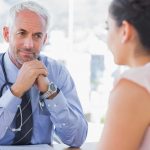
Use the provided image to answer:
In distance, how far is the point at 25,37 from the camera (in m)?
1.86

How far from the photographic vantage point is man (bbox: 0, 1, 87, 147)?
1720mm

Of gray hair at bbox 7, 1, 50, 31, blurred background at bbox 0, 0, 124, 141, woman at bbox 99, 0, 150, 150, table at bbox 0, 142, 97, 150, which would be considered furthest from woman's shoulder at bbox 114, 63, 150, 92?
blurred background at bbox 0, 0, 124, 141

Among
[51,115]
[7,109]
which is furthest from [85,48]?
[7,109]

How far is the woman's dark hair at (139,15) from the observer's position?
96cm

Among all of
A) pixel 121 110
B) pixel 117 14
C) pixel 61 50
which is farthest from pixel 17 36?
pixel 61 50

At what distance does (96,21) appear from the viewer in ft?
13.5

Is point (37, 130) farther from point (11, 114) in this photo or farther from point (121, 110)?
point (121, 110)

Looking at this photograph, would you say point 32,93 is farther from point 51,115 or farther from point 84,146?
point 84,146

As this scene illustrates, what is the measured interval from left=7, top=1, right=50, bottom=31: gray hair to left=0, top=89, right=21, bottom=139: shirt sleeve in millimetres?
441

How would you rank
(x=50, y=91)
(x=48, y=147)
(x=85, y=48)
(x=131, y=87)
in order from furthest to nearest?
1. (x=85, y=48)
2. (x=50, y=91)
3. (x=48, y=147)
4. (x=131, y=87)

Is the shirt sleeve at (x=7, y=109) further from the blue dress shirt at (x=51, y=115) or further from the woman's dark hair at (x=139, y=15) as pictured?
the woman's dark hair at (x=139, y=15)

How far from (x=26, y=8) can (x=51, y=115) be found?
60 centimetres

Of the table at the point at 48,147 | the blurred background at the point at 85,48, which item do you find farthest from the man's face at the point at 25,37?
the blurred background at the point at 85,48

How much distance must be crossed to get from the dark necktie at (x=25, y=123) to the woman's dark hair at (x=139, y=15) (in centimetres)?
94
